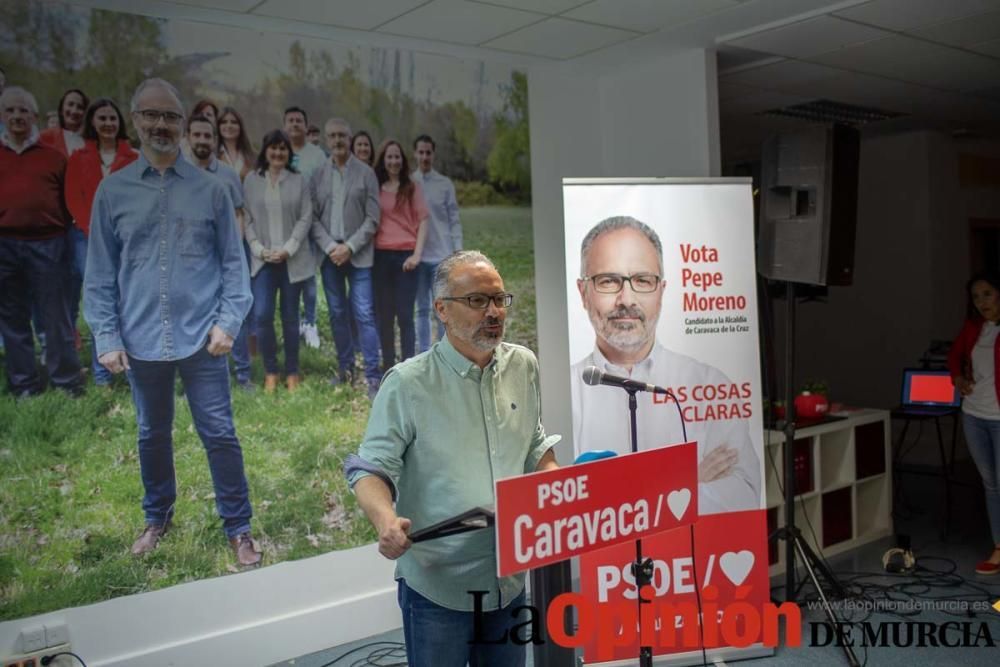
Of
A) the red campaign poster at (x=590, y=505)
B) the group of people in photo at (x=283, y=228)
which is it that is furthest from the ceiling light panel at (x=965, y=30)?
the red campaign poster at (x=590, y=505)

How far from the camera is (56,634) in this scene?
3.51 m

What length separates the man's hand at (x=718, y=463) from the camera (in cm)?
385

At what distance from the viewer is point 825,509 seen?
530 cm

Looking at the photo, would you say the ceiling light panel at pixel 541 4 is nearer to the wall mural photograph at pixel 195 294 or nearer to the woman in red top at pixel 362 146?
the wall mural photograph at pixel 195 294

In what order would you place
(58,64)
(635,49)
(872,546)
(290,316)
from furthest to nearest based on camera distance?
(872,546) → (635,49) → (290,316) → (58,64)

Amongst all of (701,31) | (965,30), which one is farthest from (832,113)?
(701,31)

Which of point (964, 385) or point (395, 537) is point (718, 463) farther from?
point (395, 537)

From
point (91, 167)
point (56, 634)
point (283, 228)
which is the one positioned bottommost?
point (56, 634)

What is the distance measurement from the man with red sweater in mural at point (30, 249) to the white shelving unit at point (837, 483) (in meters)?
3.44

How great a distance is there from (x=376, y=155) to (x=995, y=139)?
6.20 metres

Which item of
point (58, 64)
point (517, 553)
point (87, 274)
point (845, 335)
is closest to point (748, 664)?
point (517, 553)

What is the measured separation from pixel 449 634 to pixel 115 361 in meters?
2.33

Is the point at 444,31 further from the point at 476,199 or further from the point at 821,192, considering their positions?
the point at 821,192

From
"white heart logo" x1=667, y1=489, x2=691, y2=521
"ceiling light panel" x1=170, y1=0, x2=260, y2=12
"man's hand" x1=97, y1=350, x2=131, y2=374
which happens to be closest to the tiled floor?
"man's hand" x1=97, y1=350, x2=131, y2=374
